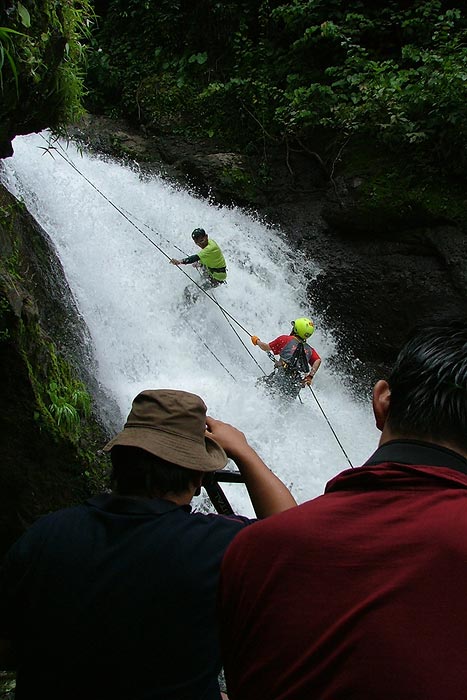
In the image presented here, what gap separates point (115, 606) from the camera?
48.9 inches

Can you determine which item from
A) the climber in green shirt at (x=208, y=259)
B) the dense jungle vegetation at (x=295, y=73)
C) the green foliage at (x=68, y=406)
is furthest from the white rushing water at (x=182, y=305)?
the dense jungle vegetation at (x=295, y=73)

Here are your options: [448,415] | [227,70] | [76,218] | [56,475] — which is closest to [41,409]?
[56,475]

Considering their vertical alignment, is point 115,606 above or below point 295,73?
below

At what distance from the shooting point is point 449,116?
845 centimetres

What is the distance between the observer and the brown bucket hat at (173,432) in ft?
4.75

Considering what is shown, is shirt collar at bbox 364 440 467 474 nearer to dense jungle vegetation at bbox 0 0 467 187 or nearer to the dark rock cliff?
the dark rock cliff

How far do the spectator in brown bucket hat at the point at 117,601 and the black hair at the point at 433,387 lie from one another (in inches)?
21.9

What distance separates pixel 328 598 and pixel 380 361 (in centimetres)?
898

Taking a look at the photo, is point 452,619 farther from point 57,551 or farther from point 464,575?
point 57,551

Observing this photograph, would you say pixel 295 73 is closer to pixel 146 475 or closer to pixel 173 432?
pixel 173 432

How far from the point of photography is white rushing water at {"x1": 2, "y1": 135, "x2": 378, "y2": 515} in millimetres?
6938

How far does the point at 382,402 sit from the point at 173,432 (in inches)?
23.5

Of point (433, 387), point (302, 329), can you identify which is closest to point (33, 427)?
point (433, 387)

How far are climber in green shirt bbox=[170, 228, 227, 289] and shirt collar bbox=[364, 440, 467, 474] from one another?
6.82m
